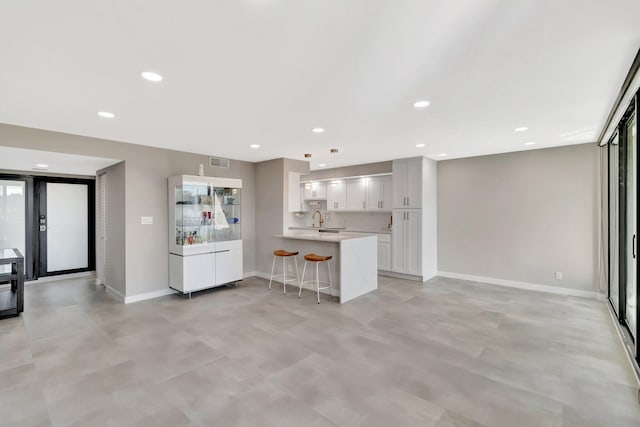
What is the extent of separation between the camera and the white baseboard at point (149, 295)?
4817 mm

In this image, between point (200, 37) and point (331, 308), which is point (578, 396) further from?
point (200, 37)

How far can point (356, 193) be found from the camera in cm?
755

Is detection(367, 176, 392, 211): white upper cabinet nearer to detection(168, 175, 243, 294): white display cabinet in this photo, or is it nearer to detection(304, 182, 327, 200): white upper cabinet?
detection(304, 182, 327, 200): white upper cabinet

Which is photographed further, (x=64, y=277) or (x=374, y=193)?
(x=374, y=193)

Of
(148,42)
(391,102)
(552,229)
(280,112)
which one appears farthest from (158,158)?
(552,229)

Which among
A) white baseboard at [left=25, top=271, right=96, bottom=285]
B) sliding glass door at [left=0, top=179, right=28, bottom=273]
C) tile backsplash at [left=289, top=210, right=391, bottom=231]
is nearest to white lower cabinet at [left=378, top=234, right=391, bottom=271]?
tile backsplash at [left=289, top=210, right=391, bottom=231]

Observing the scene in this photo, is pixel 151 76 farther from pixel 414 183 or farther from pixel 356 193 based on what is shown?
pixel 356 193

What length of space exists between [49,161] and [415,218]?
6.36 metres

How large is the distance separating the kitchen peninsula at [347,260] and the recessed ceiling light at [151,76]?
3260mm

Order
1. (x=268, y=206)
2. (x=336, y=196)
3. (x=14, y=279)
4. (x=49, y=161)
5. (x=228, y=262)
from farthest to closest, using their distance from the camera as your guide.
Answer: (x=336, y=196), (x=268, y=206), (x=228, y=262), (x=49, y=161), (x=14, y=279)

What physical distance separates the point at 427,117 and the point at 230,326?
11.3 ft

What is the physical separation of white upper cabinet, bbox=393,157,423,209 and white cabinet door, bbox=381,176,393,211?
432 millimetres

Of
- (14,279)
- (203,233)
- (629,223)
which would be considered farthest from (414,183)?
(14,279)

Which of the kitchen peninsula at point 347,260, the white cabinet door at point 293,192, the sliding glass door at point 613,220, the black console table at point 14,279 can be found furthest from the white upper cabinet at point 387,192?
the black console table at point 14,279
